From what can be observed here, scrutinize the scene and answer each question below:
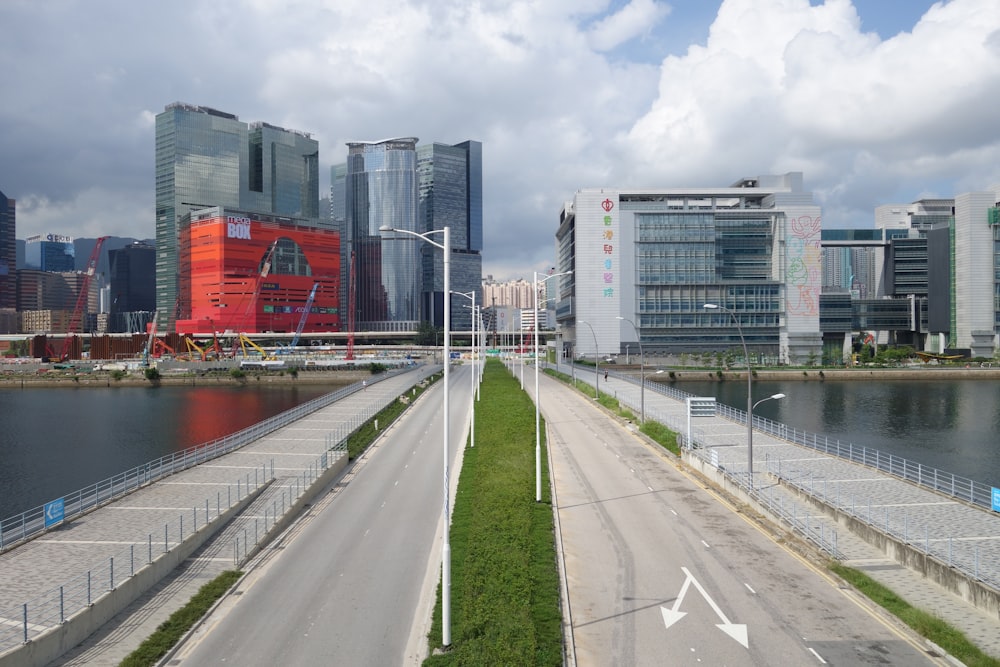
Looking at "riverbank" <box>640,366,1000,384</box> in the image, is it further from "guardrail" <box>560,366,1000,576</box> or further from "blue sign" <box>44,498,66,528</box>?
"blue sign" <box>44,498,66,528</box>

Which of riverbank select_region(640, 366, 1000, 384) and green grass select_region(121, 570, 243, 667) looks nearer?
green grass select_region(121, 570, 243, 667)

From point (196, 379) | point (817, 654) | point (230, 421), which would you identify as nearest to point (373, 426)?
point (230, 421)

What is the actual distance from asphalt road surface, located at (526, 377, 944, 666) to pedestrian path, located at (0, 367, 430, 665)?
506 inches

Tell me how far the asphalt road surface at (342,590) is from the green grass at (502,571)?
1.28 metres

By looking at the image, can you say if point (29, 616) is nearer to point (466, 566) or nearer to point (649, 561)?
point (466, 566)

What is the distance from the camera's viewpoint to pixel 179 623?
65.1 ft

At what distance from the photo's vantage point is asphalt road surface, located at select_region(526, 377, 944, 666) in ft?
58.2

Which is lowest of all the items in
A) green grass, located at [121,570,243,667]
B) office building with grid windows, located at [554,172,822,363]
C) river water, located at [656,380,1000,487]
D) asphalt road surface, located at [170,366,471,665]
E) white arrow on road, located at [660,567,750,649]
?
river water, located at [656,380,1000,487]

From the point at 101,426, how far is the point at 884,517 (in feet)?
268

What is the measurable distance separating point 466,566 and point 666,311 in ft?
460

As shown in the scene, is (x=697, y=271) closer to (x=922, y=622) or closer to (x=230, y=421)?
(x=230, y=421)

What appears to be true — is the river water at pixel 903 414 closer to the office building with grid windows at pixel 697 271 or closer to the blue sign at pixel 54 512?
the office building with grid windows at pixel 697 271

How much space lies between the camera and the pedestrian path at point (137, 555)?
1892 cm

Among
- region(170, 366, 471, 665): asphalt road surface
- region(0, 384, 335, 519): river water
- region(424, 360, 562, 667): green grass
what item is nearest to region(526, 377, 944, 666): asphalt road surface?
region(424, 360, 562, 667): green grass
